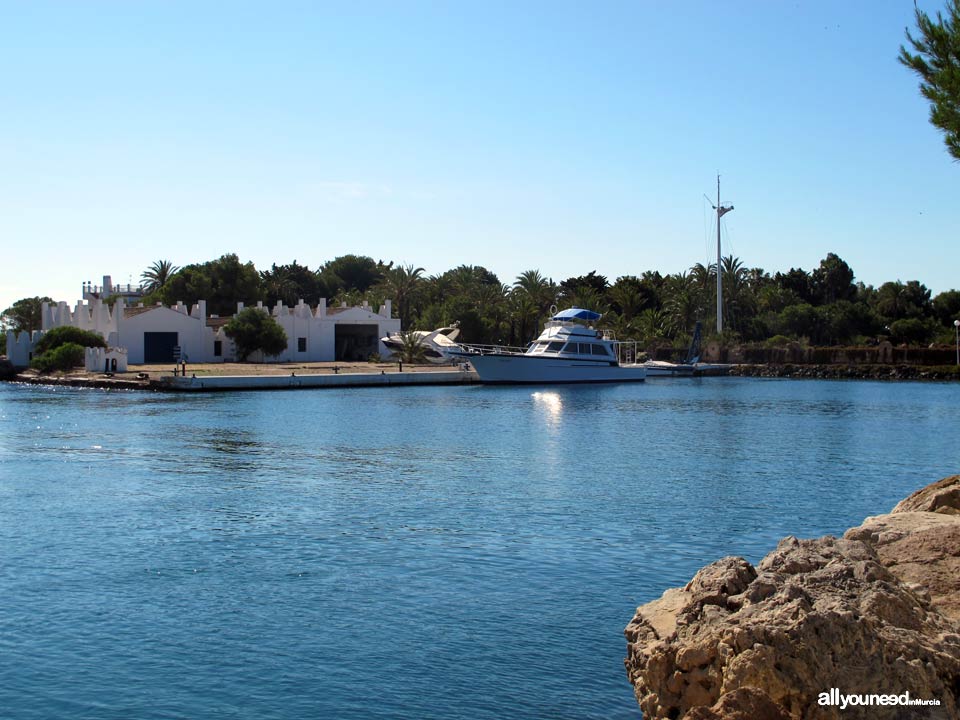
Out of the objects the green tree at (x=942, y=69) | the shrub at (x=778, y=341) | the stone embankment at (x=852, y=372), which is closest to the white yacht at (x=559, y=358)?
the stone embankment at (x=852, y=372)

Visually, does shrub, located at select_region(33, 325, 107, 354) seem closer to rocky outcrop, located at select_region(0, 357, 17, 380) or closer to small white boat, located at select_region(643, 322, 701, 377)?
rocky outcrop, located at select_region(0, 357, 17, 380)

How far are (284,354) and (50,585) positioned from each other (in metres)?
67.8

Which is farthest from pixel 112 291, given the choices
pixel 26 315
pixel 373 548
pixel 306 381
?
pixel 373 548

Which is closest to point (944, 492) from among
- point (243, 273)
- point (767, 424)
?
point (767, 424)

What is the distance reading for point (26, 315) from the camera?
324ft

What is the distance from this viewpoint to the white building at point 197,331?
75750 millimetres

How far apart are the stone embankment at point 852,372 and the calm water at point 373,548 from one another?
4407 cm

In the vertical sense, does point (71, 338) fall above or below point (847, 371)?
above

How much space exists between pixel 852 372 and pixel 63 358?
6270 cm

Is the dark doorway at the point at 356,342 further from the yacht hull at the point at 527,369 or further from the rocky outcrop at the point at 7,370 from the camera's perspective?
the rocky outcrop at the point at 7,370

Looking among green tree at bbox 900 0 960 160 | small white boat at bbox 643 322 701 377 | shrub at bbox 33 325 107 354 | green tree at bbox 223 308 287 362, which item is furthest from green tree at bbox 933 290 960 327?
→ green tree at bbox 900 0 960 160

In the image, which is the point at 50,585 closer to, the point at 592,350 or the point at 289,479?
the point at 289,479

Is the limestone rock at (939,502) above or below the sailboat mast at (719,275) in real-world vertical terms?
below

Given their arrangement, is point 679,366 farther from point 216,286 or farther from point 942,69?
point 942,69
